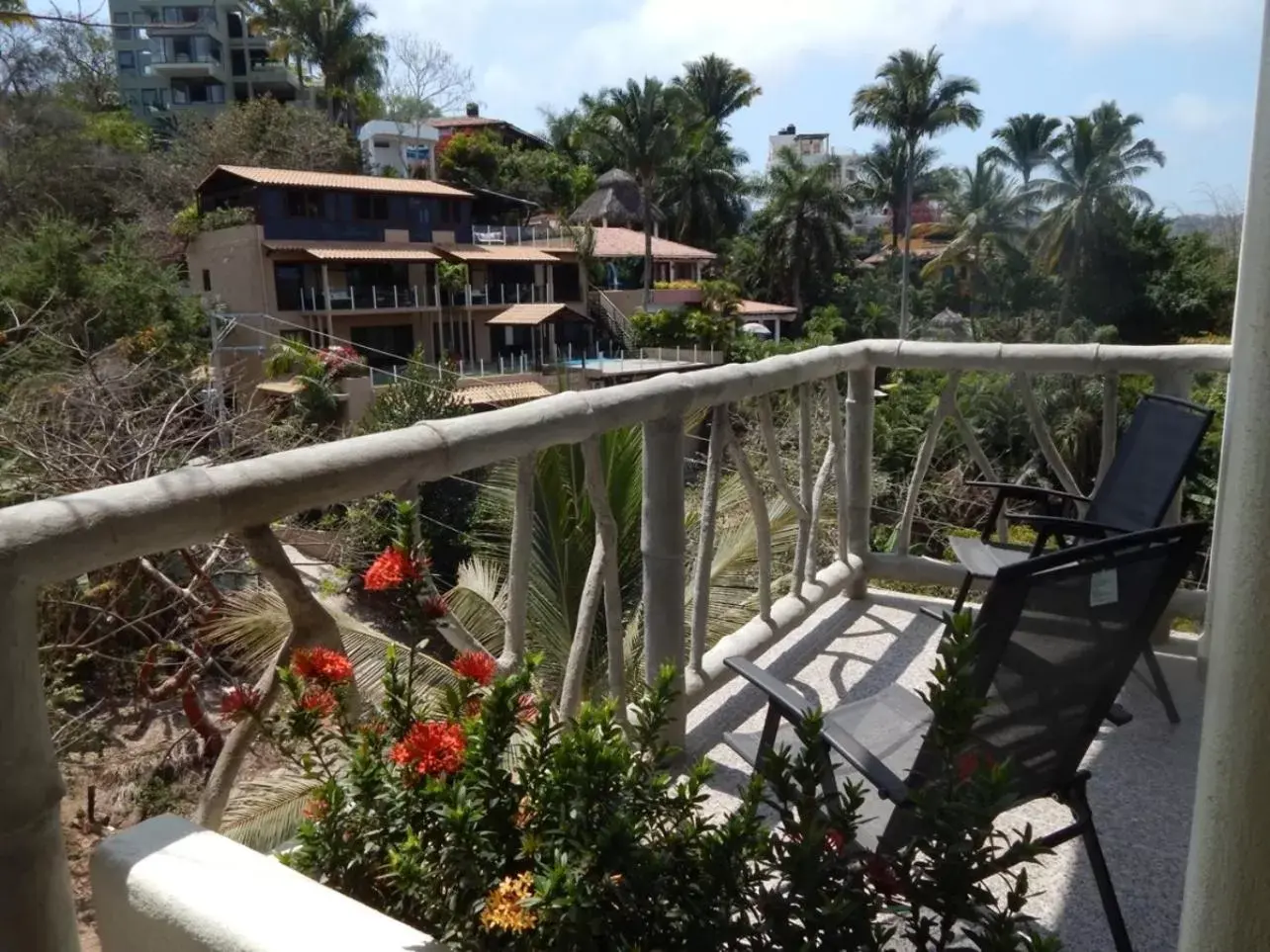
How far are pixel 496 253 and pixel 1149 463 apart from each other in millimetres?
26936

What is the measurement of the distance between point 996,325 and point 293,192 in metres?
23.5

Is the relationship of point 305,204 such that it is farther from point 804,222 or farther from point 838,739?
point 838,739

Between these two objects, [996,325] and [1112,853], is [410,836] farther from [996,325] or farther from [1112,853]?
[996,325]

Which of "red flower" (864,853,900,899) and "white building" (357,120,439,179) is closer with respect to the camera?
"red flower" (864,853,900,899)

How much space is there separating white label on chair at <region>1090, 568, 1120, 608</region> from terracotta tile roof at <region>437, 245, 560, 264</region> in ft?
88.4

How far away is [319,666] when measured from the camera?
4.30ft

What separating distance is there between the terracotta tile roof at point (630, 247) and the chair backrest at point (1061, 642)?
31313mm

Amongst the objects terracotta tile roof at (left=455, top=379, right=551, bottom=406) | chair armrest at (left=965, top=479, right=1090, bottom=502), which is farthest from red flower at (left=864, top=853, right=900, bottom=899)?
terracotta tile roof at (left=455, top=379, right=551, bottom=406)

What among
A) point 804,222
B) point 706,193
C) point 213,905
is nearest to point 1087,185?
point 804,222

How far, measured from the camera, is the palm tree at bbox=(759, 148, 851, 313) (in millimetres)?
40094

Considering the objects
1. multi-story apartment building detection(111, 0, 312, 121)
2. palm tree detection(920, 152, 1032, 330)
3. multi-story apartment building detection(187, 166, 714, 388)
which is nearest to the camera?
multi-story apartment building detection(187, 166, 714, 388)

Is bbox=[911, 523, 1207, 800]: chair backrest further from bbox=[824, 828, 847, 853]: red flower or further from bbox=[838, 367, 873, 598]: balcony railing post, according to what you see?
bbox=[838, 367, 873, 598]: balcony railing post

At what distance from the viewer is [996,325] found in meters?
34.2

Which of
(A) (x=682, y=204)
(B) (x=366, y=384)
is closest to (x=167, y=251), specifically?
(B) (x=366, y=384)
